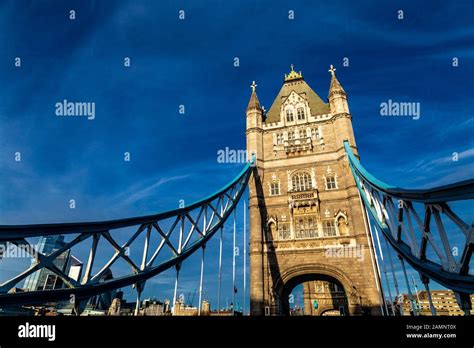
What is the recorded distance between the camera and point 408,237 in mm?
9086

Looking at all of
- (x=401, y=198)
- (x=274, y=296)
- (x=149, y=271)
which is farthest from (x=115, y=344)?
(x=274, y=296)

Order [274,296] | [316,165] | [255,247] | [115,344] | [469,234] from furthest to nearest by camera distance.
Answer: [316,165]
[255,247]
[274,296]
[469,234]
[115,344]

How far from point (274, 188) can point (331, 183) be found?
5068mm

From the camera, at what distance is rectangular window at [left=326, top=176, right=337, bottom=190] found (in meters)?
23.3

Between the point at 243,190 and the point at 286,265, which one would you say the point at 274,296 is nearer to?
the point at 286,265

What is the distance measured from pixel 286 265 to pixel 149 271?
14.9m

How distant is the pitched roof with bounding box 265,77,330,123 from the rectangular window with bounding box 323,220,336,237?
11.3m

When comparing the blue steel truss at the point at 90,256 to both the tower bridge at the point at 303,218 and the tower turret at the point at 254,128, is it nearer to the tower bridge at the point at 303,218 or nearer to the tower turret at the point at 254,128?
the tower bridge at the point at 303,218

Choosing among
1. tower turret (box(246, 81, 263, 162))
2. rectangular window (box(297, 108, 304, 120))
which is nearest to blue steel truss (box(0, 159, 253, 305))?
tower turret (box(246, 81, 263, 162))

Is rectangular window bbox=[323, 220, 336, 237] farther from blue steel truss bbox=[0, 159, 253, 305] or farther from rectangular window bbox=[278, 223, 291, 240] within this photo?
blue steel truss bbox=[0, 159, 253, 305]

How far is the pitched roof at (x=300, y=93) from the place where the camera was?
90.7 ft

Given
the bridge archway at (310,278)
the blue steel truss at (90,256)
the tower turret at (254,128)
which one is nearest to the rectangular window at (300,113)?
the tower turret at (254,128)

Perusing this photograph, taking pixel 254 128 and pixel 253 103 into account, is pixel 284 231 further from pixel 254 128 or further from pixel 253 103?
pixel 253 103

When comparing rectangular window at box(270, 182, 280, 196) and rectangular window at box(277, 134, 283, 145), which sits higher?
rectangular window at box(277, 134, 283, 145)
